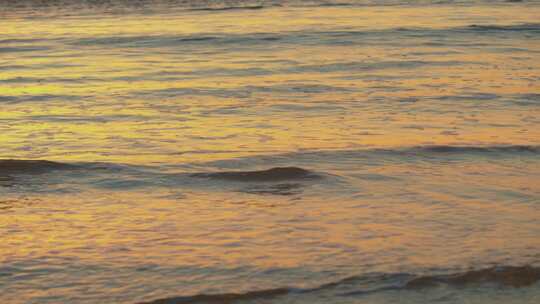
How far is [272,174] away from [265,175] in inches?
1.9

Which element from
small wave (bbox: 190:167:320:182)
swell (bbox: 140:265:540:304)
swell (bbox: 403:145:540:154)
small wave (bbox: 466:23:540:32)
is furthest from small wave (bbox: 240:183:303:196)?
small wave (bbox: 466:23:540:32)

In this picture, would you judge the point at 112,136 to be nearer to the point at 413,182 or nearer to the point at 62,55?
the point at 413,182

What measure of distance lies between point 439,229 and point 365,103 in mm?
4090

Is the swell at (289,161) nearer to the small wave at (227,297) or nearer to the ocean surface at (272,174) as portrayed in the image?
the ocean surface at (272,174)

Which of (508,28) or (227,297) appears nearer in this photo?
(227,297)

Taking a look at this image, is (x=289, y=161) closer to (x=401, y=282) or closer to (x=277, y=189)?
(x=277, y=189)

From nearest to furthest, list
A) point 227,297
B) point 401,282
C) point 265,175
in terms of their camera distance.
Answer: point 227,297, point 401,282, point 265,175

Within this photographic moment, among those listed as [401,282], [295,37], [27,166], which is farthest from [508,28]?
[401,282]

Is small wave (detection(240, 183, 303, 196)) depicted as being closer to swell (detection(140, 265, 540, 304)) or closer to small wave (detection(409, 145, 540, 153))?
small wave (detection(409, 145, 540, 153))

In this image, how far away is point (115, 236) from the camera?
546cm

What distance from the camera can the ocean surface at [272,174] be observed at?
4.86m

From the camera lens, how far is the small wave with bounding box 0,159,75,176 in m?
7.05

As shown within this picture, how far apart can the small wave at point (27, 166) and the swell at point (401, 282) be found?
8.97ft

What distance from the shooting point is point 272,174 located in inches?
277
